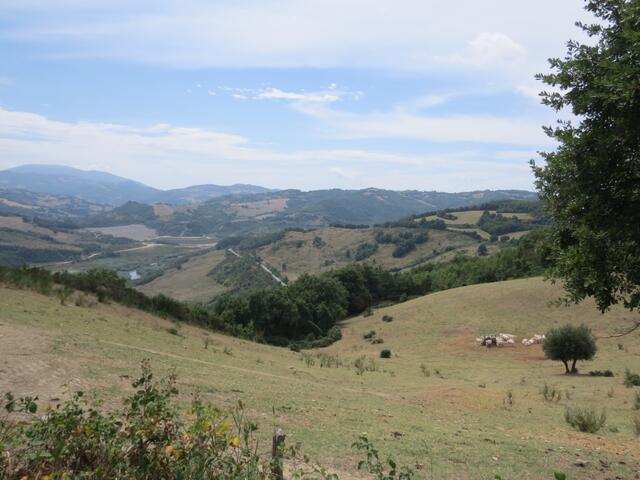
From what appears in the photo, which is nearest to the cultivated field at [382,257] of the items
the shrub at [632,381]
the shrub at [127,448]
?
the shrub at [632,381]

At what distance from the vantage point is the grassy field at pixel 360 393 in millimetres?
10086

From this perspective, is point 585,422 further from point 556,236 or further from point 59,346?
point 59,346

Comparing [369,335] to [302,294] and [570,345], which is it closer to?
[302,294]

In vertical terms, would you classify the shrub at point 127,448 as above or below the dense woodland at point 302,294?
above

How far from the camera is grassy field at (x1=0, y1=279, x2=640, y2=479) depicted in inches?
397

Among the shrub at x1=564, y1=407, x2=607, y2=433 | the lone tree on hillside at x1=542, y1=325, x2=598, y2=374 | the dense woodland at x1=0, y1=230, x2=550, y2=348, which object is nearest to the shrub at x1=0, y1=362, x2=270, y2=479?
the dense woodland at x1=0, y1=230, x2=550, y2=348

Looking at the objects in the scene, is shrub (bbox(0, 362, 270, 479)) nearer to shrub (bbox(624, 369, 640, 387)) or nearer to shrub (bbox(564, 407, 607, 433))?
shrub (bbox(564, 407, 607, 433))

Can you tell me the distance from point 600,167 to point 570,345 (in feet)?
82.5

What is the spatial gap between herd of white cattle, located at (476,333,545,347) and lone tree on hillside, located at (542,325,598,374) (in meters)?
14.9

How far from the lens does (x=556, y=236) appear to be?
11344mm

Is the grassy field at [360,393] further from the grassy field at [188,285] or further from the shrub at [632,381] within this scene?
the grassy field at [188,285]

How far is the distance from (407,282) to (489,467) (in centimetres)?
8585

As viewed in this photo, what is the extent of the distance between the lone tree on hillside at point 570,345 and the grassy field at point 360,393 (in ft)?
5.22

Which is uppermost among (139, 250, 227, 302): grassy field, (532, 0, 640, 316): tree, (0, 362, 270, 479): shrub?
(532, 0, 640, 316): tree
